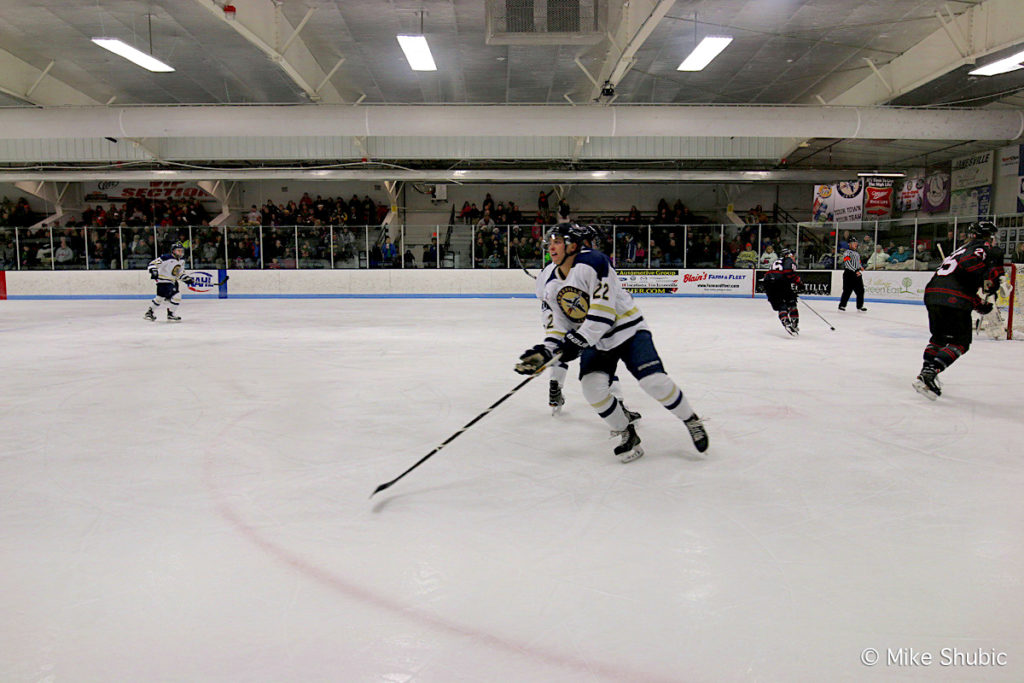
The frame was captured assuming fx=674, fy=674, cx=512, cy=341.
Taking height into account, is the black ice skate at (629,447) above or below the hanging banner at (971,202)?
below

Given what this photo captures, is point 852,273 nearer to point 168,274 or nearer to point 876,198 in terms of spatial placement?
point 876,198

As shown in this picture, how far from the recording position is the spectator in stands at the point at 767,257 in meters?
16.6

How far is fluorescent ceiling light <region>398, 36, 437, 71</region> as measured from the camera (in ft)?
29.1

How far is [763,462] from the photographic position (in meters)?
3.36

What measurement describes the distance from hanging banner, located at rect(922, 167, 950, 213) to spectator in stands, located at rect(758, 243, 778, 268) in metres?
5.43

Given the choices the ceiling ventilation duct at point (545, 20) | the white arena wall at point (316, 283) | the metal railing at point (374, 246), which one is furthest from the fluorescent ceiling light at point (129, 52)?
the white arena wall at point (316, 283)

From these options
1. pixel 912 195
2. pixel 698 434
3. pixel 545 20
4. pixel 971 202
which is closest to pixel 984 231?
pixel 698 434

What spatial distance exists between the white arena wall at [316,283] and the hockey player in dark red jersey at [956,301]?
38.6ft

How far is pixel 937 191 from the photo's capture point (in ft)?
59.9

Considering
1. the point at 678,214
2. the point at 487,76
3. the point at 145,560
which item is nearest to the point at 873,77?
the point at 487,76

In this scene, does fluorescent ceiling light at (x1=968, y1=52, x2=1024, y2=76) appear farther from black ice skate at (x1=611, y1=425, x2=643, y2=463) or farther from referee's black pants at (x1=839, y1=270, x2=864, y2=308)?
black ice skate at (x1=611, y1=425, x2=643, y2=463)

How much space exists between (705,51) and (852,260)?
4.25m

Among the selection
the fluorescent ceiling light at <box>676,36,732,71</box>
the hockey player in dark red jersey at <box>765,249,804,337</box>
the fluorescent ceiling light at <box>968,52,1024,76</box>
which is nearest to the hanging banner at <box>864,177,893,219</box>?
the fluorescent ceiling light at <box>968,52,1024,76</box>

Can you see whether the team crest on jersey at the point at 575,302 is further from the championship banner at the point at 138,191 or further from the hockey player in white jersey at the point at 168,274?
the championship banner at the point at 138,191
